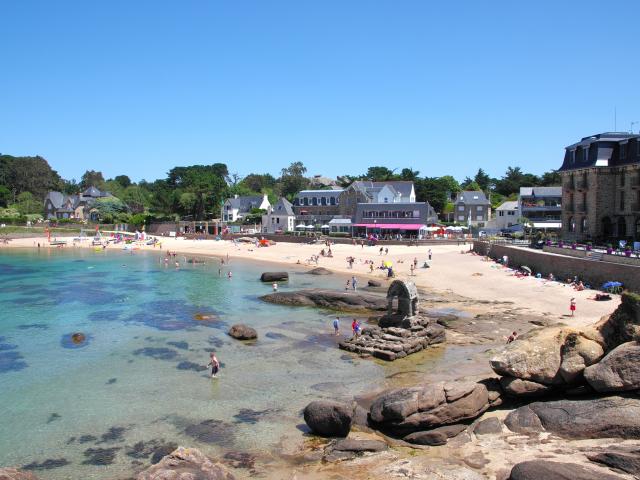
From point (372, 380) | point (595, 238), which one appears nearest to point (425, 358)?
point (372, 380)

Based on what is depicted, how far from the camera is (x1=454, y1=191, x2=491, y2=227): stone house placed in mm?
94250

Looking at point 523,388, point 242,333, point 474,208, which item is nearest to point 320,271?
point 242,333

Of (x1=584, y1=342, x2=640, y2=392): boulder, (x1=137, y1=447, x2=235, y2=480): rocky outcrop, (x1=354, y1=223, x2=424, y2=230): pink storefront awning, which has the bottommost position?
(x1=137, y1=447, x2=235, y2=480): rocky outcrop

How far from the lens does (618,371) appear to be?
1478 centimetres

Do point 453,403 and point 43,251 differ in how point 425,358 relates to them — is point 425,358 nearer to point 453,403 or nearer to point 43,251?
point 453,403

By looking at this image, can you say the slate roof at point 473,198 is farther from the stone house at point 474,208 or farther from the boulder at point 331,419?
the boulder at point 331,419

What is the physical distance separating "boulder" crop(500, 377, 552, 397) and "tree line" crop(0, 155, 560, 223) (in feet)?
288

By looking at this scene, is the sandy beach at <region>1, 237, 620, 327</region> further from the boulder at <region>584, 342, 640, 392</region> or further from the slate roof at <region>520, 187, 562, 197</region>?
the slate roof at <region>520, 187, 562, 197</region>

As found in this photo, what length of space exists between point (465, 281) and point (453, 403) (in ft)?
101

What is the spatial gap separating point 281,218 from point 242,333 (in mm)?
66401

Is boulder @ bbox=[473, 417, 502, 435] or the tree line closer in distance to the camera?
boulder @ bbox=[473, 417, 502, 435]

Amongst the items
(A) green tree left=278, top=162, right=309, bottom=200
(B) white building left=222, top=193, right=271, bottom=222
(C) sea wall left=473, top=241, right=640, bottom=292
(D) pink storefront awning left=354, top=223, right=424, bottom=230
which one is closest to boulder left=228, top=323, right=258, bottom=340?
(C) sea wall left=473, top=241, right=640, bottom=292

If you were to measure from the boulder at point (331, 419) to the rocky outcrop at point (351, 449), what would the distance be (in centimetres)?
75

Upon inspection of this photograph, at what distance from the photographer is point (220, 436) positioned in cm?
1697
